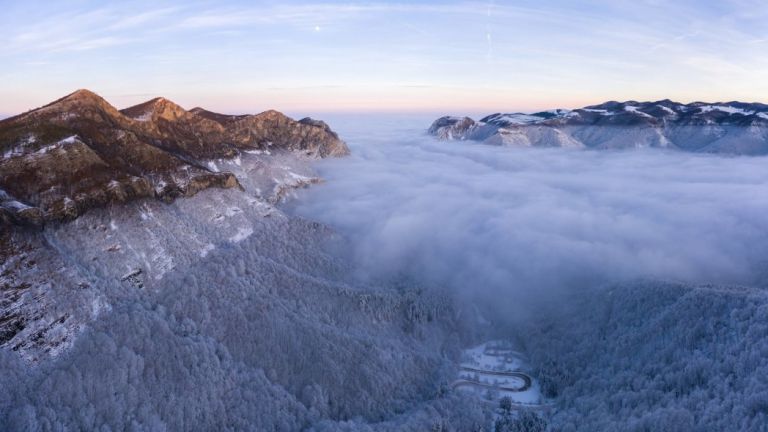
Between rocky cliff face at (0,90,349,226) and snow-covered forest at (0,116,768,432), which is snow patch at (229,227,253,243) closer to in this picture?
snow-covered forest at (0,116,768,432)

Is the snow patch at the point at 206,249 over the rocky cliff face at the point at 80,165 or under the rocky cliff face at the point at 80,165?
under

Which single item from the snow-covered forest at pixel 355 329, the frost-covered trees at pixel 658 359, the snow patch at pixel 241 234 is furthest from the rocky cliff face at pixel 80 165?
the frost-covered trees at pixel 658 359

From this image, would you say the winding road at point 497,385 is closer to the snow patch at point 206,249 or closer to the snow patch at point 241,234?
the snow patch at point 206,249

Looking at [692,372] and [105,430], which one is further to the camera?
[692,372]

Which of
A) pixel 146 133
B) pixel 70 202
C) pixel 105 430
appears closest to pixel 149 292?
pixel 70 202

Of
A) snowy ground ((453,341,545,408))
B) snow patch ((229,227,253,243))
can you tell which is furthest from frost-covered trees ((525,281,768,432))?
snow patch ((229,227,253,243))

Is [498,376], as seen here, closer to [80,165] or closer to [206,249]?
[206,249]

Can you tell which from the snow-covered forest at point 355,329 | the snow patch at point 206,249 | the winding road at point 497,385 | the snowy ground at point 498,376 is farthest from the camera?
the snow patch at point 206,249

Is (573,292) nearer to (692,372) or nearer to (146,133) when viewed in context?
(692,372)
